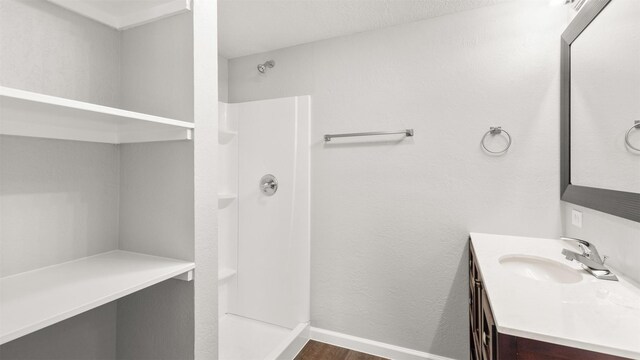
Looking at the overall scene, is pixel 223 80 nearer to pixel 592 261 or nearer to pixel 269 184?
pixel 269 184

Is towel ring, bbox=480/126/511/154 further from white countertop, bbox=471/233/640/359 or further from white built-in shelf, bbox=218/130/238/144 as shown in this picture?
white built-in shelf, bbox=218/130/238/144

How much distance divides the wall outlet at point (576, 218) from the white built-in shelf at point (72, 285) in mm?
1770

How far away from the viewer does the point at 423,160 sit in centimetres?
188

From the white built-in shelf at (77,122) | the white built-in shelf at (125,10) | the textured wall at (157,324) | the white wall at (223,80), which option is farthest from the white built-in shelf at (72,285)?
the white wall at (223,80)

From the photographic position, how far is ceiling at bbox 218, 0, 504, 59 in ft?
5.59

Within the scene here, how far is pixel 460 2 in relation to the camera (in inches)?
66.8

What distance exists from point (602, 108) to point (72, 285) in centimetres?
202

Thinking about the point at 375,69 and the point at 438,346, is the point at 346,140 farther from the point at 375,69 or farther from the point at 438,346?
the point at 438,346

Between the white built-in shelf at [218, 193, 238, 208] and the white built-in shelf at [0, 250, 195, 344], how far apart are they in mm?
1101

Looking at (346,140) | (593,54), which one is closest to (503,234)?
(593,54)

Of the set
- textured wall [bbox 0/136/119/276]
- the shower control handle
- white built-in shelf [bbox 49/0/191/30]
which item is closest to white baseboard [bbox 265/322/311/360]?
the shower control handle

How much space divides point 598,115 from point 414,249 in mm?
1147

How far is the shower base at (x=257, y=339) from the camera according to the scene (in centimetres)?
191

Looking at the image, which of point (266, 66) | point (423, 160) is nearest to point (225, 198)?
point (266, 66)
